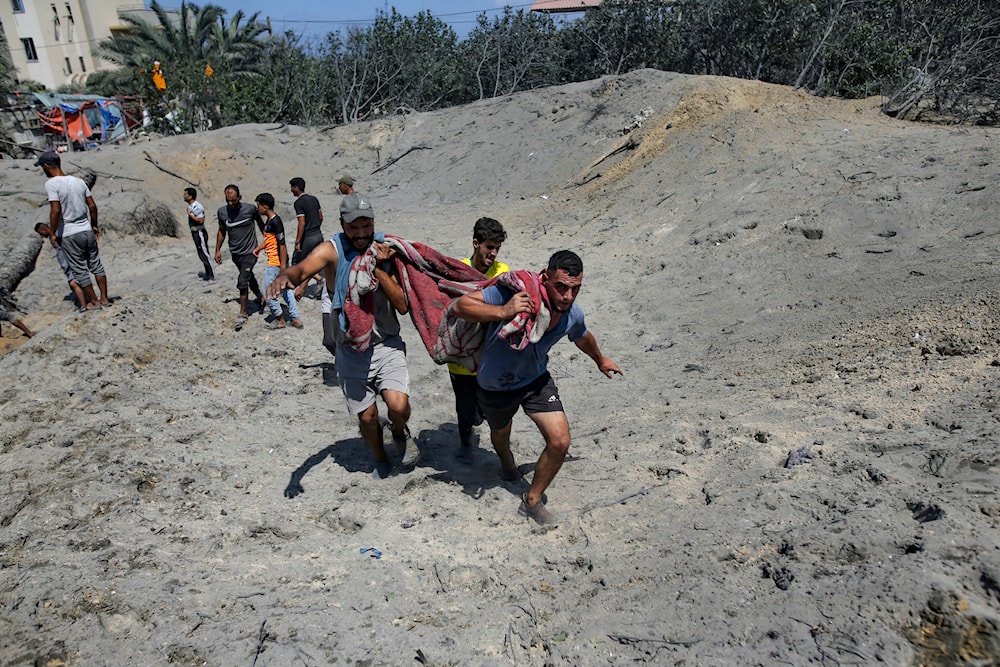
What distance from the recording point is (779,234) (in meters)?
8.56

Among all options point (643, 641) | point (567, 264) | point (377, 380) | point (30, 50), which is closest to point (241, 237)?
point (377, 380)

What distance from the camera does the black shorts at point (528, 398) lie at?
3988mm

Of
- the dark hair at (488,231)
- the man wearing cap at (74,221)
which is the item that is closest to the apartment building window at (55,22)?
the man wearing cap at (74,221)

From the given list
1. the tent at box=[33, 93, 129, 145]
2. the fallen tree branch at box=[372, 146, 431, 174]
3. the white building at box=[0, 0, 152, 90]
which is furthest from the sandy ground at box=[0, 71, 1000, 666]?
the white building at box=[0, 0, 152, 90]

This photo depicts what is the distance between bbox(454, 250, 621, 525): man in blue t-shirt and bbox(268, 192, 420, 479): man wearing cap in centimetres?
64

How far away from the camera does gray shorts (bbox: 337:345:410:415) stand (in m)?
4.46

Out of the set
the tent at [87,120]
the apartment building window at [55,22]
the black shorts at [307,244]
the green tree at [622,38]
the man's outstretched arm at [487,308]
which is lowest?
the black shorts at [307,244]

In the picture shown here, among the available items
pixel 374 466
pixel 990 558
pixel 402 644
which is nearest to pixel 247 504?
pixel 374 466

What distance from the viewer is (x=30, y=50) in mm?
43156

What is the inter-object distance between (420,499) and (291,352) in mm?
3453

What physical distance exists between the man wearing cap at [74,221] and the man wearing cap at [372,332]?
5.18 metres

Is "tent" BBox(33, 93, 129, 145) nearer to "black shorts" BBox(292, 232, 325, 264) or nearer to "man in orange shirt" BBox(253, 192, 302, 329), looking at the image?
"black shorts" BBox(292, 232, 325, 264)

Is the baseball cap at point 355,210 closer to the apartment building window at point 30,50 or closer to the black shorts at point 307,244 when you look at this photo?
the black shorts at point 307,244

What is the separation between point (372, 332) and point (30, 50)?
166ft
